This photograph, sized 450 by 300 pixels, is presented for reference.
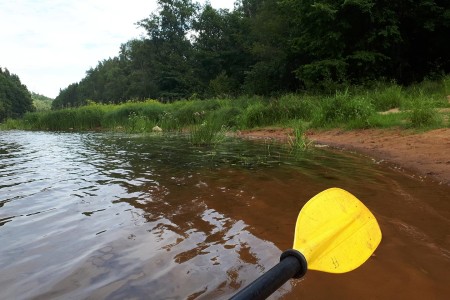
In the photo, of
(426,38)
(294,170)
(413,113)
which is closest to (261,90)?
(426,38)

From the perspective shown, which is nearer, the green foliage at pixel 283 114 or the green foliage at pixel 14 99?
the green foliage at pixel 283 114

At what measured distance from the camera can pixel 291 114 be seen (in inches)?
450

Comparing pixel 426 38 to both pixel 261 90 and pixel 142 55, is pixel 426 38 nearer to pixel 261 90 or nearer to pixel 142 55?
pixel 261 90

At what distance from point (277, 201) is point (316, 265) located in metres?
1.81

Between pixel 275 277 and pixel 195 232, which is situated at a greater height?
pixel 275 277

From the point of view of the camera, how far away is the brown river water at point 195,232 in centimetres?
179

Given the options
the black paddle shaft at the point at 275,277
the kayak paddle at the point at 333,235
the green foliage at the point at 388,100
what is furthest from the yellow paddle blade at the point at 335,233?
the green foliage at the point at 388,100

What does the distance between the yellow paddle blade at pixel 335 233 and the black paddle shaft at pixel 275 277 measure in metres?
0.18

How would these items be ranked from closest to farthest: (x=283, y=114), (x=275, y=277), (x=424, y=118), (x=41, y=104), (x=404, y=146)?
(x=275, y=277)
(x=404, y=146)
(x=424, y=118)
(x=283, y=114)
(x=41, y=104)

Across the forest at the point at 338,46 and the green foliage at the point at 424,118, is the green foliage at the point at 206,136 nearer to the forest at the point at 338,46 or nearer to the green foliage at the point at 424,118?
the green foliage at the point at 424,118

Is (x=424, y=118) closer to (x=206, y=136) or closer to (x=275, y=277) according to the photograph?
(x=206, y=136)

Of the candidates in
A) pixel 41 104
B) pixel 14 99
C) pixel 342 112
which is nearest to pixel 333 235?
pixel 342 112

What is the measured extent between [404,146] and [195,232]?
4609mm

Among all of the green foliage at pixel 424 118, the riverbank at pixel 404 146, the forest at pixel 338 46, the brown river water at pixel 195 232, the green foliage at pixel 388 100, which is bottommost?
the brown river water at pixel 195 232
